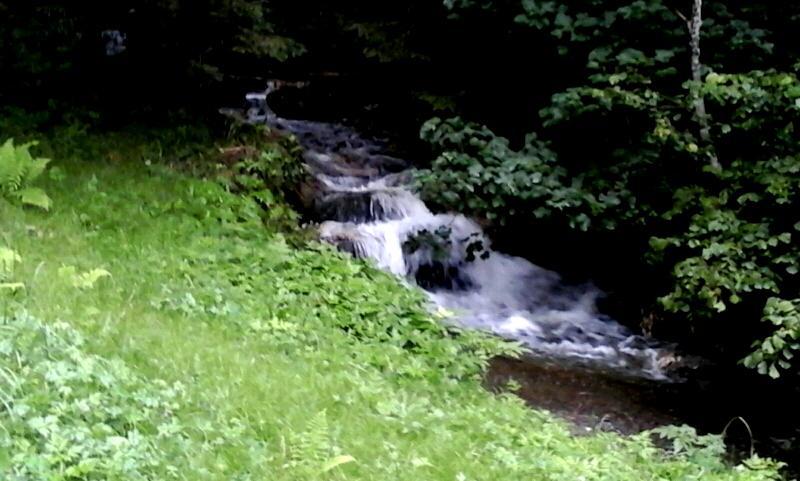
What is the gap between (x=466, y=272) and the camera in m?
10.9

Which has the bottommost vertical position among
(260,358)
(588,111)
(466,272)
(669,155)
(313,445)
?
(466,272)

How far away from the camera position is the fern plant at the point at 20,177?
7.52 meters

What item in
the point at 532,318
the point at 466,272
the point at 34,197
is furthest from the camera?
the point at 466,272

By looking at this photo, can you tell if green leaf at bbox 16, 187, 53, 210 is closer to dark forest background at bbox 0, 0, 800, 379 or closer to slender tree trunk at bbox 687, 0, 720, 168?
dark forest background at bbox 0, 0, 800, 379

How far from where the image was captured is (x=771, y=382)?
823 cm

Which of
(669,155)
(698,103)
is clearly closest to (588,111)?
(669,155)

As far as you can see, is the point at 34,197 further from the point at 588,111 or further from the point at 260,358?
the point at 588,111

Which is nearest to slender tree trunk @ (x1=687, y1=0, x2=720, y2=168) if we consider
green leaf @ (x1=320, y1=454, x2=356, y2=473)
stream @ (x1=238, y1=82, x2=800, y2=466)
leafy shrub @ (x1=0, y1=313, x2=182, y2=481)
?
stream @ (x1=238, y1=82, x2=800, y2=466)

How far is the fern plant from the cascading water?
10.8 feet

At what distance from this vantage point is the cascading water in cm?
935

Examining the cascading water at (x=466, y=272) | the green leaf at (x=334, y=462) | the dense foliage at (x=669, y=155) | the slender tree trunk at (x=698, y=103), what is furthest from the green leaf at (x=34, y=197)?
the slender tree trunk at (x=698, y=103)

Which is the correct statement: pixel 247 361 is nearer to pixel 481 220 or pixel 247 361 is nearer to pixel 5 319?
pixel 5 319

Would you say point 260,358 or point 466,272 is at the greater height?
point 260,358

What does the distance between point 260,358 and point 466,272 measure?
18.7 feet
